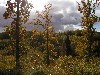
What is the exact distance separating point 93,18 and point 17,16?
1218 cm

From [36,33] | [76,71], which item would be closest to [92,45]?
[36,33]

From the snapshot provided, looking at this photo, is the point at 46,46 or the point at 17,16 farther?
the point at 46,46

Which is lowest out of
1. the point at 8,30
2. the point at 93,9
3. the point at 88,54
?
the point at 88,54

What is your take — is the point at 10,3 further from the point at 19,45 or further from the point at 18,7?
the point at 19,45

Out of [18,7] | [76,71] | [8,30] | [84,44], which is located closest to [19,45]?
[8,30]

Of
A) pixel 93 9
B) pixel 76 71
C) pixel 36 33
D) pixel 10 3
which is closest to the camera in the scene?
pixel 76 71

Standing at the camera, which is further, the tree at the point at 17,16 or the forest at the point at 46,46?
the tree at the point at 17,16

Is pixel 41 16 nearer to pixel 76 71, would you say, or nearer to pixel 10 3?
pixel 10 3

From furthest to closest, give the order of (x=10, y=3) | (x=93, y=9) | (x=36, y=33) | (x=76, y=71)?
(x=36, y=33) < (x=93, y=9) < (x=10, y=3) < (x=76, y=71)

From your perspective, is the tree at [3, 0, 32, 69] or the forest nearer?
the forest

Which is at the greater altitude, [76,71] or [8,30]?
[8,30]

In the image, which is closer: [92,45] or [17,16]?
[17,16]

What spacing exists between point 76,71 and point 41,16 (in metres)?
28.9

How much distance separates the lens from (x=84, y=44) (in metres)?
42.1
